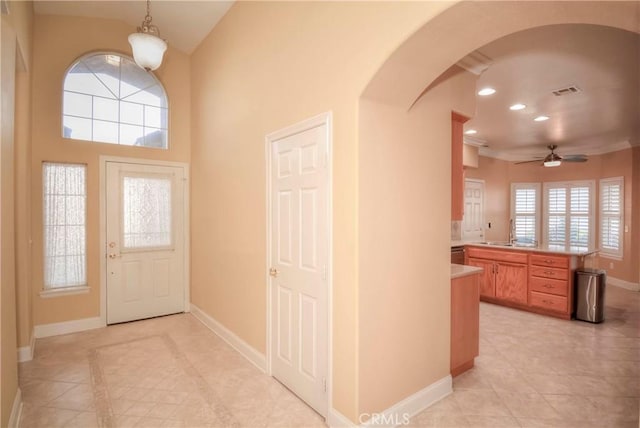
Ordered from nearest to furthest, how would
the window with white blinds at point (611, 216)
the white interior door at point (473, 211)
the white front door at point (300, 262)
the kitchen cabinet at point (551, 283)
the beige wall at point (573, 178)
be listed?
the white front door at point (300, 262), the kitchen cabinet at point (551, 283), the beige wall at point (573, 178), the window with white blinds at point (611, 216), the white interior door at point (473, 211)

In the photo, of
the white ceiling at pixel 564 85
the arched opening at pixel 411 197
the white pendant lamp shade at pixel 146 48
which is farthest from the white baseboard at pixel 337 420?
the white pendant lamp shade at pixel 146 48

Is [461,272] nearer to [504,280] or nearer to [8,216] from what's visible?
[504,280]

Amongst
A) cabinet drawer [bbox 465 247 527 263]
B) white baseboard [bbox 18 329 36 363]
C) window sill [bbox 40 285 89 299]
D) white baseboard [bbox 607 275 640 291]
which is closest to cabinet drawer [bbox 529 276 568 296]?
cabinet drawer [bbox 465 247 527 263]

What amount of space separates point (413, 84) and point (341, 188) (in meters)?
0.80

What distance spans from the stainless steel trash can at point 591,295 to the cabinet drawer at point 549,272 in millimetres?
160

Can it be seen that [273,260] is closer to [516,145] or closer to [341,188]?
[341,188]

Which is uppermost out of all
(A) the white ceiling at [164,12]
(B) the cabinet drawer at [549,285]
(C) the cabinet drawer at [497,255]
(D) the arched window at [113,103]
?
(A) the white ceiling at [164,12]

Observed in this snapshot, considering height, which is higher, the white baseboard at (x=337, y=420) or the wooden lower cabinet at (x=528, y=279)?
the wooden lower cabinet at (x=528, y=279)

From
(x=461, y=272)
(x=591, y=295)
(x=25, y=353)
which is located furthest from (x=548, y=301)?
(x=25, y=353)

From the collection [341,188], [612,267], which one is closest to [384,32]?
[341,188]

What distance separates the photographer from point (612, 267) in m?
6.76

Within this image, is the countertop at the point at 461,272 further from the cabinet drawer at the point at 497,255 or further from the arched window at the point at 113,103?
the arched window at the point at 113,103

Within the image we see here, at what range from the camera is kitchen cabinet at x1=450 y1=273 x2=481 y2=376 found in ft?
9.29

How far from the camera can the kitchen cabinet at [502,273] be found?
4910mm
